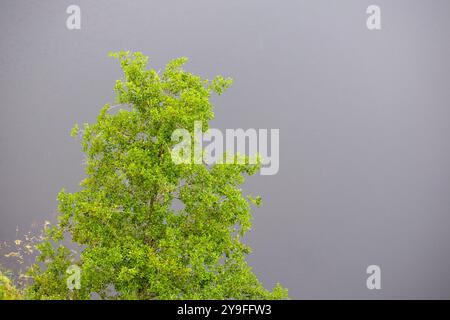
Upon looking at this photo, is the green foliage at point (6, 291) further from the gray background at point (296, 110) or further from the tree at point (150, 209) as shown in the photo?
the gray background at point (296, 110)

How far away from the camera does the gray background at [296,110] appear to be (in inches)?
1921

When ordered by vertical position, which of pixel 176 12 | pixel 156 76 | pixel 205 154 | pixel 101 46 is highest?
pixel 176 12

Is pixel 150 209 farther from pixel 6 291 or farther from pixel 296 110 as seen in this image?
pixel 296 110

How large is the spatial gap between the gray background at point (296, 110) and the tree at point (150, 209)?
1240 inches

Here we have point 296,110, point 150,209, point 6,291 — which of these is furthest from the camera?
point 296,110

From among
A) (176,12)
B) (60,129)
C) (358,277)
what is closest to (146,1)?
(176,12)

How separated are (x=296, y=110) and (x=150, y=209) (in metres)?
44.7

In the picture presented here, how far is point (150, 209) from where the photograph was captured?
1192cm

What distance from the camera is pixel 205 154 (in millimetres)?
11773

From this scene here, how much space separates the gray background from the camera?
4878 cm

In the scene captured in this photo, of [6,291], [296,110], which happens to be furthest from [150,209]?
[296,110]

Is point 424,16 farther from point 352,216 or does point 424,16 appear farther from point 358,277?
point 358,277
